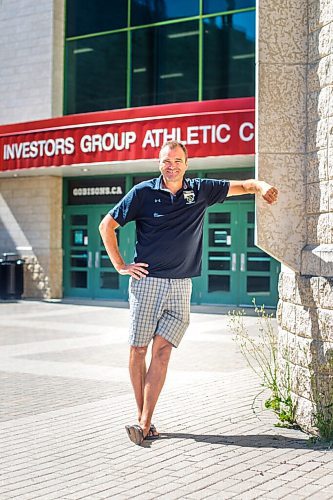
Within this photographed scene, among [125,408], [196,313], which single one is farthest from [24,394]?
[196,313]

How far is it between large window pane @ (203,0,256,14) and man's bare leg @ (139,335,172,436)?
15.0 meters

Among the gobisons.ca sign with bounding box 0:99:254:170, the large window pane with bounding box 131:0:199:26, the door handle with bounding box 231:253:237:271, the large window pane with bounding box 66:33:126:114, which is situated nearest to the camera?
the gobisons.ca sign with bounding box 0:99:254:170

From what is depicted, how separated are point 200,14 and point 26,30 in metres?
5.00

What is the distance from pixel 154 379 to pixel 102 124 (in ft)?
43.7

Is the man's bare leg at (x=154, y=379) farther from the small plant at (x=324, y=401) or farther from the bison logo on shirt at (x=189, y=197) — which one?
the small plant at (x=324, y=401)

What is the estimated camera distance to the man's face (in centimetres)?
585

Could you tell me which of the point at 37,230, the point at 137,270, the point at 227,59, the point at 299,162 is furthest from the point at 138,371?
the point at 37,230

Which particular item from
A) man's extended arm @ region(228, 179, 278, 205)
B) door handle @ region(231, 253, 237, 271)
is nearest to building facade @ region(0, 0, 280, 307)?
door handle @ region(231, 253, 237, 271)

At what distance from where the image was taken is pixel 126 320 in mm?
16078

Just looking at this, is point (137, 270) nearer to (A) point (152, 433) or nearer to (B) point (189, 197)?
(B) point (189, 197)

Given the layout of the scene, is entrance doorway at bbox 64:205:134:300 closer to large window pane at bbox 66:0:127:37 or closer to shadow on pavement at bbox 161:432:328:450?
large window pane at bbox 66:0:127:37

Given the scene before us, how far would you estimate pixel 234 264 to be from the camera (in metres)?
19.2

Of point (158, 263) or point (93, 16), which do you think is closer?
point (158, 263)

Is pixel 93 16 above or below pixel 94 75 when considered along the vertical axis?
above
